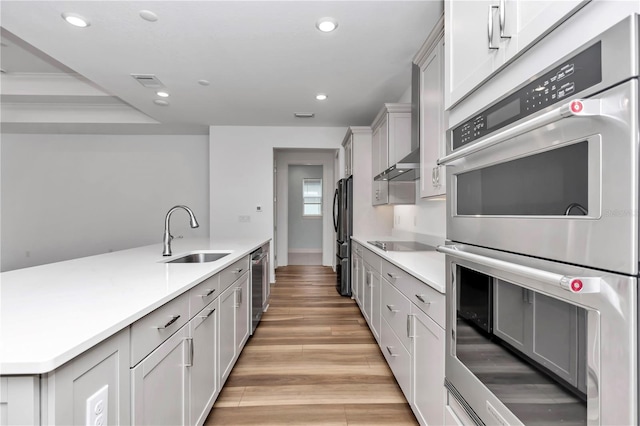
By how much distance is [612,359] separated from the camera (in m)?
0.58

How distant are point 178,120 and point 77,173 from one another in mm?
2639

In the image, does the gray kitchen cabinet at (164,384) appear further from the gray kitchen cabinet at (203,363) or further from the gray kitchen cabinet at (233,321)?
the gray kitchen cabinet at (233,321)

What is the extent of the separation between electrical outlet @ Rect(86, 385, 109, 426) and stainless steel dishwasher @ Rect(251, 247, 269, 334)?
1991mm

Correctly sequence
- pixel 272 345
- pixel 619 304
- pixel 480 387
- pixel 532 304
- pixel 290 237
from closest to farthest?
pixel 619 304 → pixel 532 304 → pixel 480 387 → pixel 272 345 → pixel 290 237

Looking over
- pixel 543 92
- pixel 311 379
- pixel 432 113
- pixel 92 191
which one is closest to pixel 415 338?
pixel 311 379

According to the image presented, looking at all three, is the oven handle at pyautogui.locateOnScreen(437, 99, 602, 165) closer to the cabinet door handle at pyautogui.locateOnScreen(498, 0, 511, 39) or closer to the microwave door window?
the microwave door window

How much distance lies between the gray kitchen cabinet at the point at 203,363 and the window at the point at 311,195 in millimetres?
6136

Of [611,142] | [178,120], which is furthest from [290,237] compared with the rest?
[611,142]

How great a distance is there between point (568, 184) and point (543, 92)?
0.23 m

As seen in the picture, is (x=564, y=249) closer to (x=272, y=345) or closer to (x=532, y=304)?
(x=532, y=304)

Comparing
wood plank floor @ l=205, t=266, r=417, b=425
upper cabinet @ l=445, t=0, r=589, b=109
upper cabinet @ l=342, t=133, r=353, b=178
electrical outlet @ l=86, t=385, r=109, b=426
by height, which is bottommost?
wood plank floor @ l=205, t=266, r=417, b=425

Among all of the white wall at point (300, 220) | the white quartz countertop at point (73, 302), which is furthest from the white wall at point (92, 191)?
the white quartz countertop at point (73, 302)

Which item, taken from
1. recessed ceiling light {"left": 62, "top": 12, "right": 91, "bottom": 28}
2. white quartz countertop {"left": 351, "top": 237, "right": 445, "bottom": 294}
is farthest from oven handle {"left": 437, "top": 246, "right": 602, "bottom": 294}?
recessed ceiling light {"left": 62, "top": 12, "right": 91, "bottom": 28}

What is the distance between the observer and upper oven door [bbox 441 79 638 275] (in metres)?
0.55
